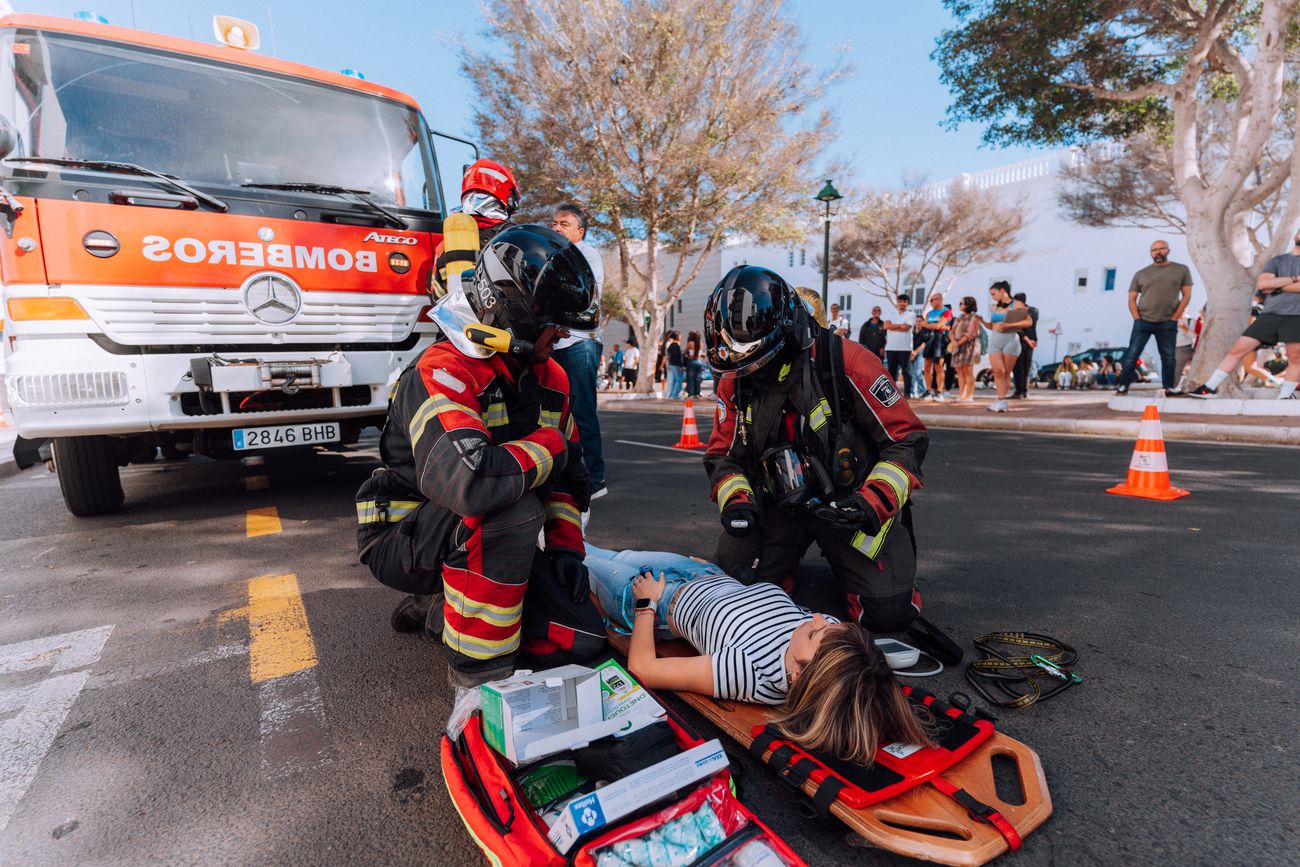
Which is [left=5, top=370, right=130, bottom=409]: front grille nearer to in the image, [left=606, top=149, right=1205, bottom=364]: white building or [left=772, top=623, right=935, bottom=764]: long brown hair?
[left=772, top=623, right=935, bottom=764]: long brown hair

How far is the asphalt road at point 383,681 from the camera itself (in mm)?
1555

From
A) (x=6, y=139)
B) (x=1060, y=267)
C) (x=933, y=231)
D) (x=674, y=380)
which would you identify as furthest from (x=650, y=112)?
(x=1060, y=267)

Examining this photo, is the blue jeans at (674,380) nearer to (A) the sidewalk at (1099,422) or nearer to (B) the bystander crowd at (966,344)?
(A) the sidewalk at (1099,422)

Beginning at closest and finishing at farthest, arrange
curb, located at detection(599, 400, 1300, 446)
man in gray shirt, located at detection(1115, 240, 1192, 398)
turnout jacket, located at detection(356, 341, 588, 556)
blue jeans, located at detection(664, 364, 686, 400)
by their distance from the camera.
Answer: turnout jacket, located at detection(356, 341, 588, 556) < curb, located at detection(599, 400, 1300, 446) < man in gray shirt, located at detection(1115, 240, 1192, 398) < blue jeans, located at detection(664, 364, 686, 400)

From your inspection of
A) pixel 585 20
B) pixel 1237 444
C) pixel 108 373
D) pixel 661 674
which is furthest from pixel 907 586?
pixel 585 20

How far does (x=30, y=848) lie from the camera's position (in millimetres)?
1512

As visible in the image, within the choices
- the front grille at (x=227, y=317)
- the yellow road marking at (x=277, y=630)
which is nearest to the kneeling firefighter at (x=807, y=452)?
the yellow road marking at (x=277, y=630)

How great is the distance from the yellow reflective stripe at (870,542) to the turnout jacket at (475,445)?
108cm

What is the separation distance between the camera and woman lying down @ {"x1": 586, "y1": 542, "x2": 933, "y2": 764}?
1711mm

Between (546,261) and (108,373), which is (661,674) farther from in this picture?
(108,373)

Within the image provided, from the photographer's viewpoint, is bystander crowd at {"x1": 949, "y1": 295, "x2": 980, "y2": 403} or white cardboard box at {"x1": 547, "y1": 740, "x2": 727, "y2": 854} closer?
white cardboard box at {"x1": 547, "y1": 740, "x2": 727, "y2": 854}

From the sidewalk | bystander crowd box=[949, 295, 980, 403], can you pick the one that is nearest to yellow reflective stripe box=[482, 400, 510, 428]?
the sidewalk

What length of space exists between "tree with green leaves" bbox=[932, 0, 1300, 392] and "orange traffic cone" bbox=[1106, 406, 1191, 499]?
634cm

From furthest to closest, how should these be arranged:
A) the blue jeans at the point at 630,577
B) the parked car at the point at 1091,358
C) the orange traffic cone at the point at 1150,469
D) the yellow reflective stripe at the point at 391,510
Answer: the parked car at the point at 1091,358
the orange traffic cone at the point at 1150,469
the blue jeans at the point at 630,577
the yellow reflective stripe at the point at 391,510
